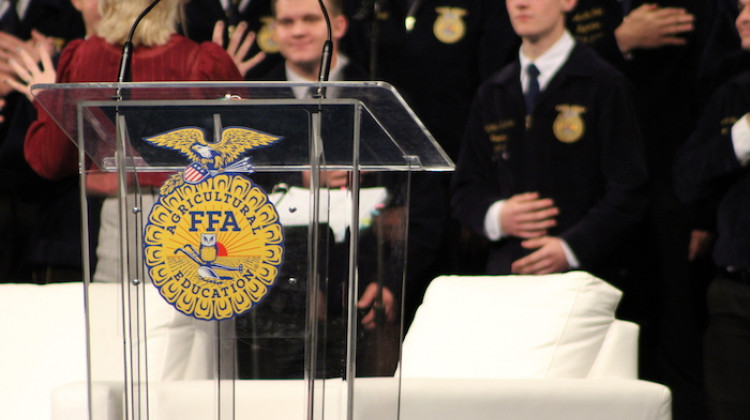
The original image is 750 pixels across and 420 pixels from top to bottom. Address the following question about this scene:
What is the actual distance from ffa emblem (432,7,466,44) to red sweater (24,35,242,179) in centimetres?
74

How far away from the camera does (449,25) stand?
131 inches

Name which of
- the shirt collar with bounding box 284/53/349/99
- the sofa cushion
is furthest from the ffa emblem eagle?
the shirt collar with bounding box 284/53/349/99

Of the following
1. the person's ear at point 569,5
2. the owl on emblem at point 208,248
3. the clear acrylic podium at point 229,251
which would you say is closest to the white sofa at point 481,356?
the clear acrylic podium at point 229,251

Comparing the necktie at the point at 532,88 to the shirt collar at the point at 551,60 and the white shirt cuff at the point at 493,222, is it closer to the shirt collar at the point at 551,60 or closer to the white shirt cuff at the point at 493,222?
the shirt collar at the point at 551,60

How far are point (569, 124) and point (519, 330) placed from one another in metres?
1.15

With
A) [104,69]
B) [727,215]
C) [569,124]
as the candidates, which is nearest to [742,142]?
[727,215]

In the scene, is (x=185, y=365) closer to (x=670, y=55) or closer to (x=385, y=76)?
(x=385, y=76)

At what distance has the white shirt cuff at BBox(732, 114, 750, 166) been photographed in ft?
9.79

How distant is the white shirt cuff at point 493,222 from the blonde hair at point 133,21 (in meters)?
1.24

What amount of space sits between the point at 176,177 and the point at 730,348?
226cm

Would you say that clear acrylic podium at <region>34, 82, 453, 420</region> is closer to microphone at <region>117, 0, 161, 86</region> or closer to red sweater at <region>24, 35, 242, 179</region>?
microphone at <region>117, 0, 161, 86</region>

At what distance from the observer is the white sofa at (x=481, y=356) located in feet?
6.31

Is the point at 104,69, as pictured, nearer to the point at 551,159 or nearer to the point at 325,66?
the point at 551,159

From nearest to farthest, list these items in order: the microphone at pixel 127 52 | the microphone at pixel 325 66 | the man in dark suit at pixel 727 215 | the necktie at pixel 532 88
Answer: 1. the microphone at pixel 325 66
2. the microphone at pixel 127 52
3. the man in dark suit at pixel 727 215
4. the necktie at pixel 532 88
